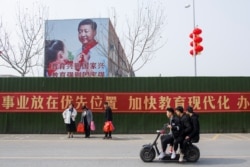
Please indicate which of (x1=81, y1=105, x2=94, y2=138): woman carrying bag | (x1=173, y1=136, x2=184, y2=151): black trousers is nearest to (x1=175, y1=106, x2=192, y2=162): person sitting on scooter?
(x1=173, y1=136, x2=184, y2=151): black trousers

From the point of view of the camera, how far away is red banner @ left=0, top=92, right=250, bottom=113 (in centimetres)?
1928

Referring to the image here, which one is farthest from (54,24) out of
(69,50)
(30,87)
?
(30,87)

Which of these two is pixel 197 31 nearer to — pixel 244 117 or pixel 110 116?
pixel 244 117

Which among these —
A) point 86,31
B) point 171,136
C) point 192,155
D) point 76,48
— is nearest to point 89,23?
point 86,31

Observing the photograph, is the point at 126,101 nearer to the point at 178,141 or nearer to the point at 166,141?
the point at 166,141

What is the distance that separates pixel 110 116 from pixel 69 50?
101ft

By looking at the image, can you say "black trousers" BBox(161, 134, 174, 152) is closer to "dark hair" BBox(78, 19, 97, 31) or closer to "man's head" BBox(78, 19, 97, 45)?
"man's head" BBox(78, 19, 97, 45)

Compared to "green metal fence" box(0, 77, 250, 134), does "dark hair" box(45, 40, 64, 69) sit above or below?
above

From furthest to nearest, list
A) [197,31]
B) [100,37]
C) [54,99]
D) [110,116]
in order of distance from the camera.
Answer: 1. [100,37]
2. [197,31]
3. [54,99]
4. [110,116]

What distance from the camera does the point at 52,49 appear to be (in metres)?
46.8

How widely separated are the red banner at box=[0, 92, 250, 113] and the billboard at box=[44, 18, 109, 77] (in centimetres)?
2603

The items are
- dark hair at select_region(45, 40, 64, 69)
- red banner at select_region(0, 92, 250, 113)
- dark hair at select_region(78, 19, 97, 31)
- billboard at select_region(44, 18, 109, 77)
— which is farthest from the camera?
dark hair at select_region(45, 40, 64, 69)

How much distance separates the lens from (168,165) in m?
9.90

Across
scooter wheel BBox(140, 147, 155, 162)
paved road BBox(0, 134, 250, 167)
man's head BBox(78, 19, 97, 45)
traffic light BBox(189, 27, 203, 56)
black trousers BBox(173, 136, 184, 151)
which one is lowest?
paved road BBox(0, 134, 250, 167)
